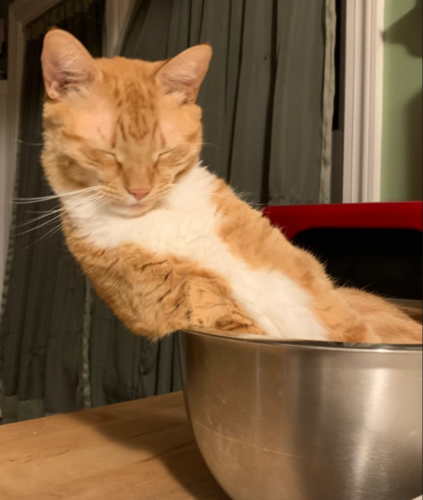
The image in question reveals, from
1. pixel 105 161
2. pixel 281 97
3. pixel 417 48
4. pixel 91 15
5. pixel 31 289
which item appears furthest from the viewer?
pixel 31 289

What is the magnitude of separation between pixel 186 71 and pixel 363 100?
0.43 m

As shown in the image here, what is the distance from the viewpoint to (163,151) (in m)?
0.78

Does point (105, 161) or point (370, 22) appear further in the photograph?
Result: point (370, 22)

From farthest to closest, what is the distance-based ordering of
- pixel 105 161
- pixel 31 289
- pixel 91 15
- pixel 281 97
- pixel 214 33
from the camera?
pixel 31 289 < pixel 91 15 < pixel 214 33 < pixel 281 97 < pixel 105 161

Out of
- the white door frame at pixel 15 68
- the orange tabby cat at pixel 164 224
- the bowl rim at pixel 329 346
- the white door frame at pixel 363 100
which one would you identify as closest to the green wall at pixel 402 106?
the white door frame at pixel 363 100

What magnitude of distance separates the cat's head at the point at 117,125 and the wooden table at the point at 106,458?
36cm

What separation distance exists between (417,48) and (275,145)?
2.14 ft

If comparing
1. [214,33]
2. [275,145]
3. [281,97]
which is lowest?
[275,145]

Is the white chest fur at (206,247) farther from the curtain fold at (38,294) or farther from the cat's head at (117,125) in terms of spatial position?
the curtain fold at (38,294)

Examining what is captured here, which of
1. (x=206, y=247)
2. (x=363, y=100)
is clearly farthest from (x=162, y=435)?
(x=363, y=100)

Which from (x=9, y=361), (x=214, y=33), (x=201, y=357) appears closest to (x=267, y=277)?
(x=201, y=357)

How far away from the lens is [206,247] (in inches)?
27.5

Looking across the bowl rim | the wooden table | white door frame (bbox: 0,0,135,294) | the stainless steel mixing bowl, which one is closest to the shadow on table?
the wooden table

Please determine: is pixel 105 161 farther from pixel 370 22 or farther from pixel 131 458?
pixel 370 22
